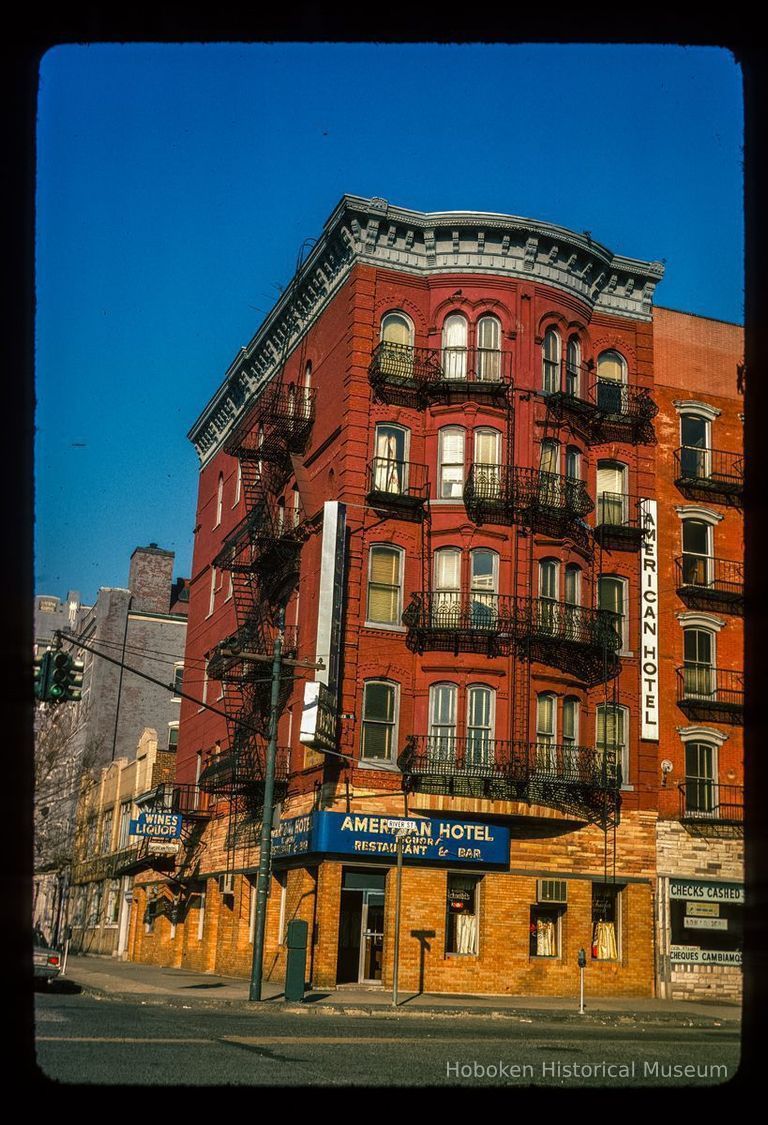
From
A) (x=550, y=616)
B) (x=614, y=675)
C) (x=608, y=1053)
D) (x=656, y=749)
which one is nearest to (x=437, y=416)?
(x=550, y=616)

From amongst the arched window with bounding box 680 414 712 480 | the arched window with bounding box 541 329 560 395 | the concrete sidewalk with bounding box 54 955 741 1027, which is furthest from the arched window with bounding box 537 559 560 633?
the concrete sidewalk with bounding box 54 955 741 1027

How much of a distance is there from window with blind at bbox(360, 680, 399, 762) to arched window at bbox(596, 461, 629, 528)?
8143 millimetres

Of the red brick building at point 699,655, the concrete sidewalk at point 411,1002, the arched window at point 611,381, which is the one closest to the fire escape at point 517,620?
the arched window at point 611,381

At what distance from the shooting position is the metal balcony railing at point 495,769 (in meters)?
29.8

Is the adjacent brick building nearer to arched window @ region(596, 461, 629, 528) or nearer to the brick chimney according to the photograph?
the brick chimney

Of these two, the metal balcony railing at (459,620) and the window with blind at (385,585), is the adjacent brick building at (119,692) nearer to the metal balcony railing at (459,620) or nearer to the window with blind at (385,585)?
the window with blind at (385,585)

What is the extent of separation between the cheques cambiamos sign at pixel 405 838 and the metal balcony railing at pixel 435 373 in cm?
1115

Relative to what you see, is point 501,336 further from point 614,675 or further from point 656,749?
point 656,749

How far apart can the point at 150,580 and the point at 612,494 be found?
132 ft

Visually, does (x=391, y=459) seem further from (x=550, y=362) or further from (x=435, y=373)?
(x=550, y=362)

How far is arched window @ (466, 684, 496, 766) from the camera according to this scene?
30.0 metres

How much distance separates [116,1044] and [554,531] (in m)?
21.7

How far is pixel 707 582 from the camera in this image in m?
34.8

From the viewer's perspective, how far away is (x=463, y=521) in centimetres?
3184
